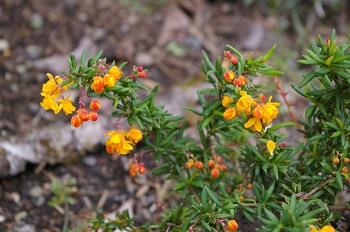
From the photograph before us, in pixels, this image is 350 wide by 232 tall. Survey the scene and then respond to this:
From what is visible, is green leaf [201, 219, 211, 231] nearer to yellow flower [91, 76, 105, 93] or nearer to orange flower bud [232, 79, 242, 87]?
orange flower bud [232, 79, 242, 87]

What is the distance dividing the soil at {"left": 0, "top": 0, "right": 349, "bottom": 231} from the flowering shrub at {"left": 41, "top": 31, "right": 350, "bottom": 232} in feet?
2.49

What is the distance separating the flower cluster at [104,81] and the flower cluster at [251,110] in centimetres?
50

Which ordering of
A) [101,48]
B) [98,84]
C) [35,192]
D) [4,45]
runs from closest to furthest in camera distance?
[98,84] < [35,192] < [4,45] < [101,48]

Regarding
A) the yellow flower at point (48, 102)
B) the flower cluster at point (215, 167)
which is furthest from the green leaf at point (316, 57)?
the yellow flower at point (48, 102)

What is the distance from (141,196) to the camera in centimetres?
332

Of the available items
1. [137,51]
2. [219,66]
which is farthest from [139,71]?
[137,51]

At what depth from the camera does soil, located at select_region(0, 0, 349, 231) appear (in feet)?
10.5

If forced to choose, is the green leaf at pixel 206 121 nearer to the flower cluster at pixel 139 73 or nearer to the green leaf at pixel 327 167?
the flower cluster at pixel 139 73

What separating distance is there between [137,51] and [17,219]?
1864 millimetres

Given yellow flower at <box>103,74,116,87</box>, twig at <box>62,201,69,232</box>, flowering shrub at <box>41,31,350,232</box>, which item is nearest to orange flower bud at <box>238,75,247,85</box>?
flowering shrub at <box>41,31,350,232</box>

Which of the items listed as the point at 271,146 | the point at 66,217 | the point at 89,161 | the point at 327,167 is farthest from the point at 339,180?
the point at 89,161

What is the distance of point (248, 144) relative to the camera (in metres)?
2.29

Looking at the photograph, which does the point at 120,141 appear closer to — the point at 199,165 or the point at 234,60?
the point at 199,165

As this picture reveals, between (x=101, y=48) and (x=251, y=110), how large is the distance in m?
2.36
